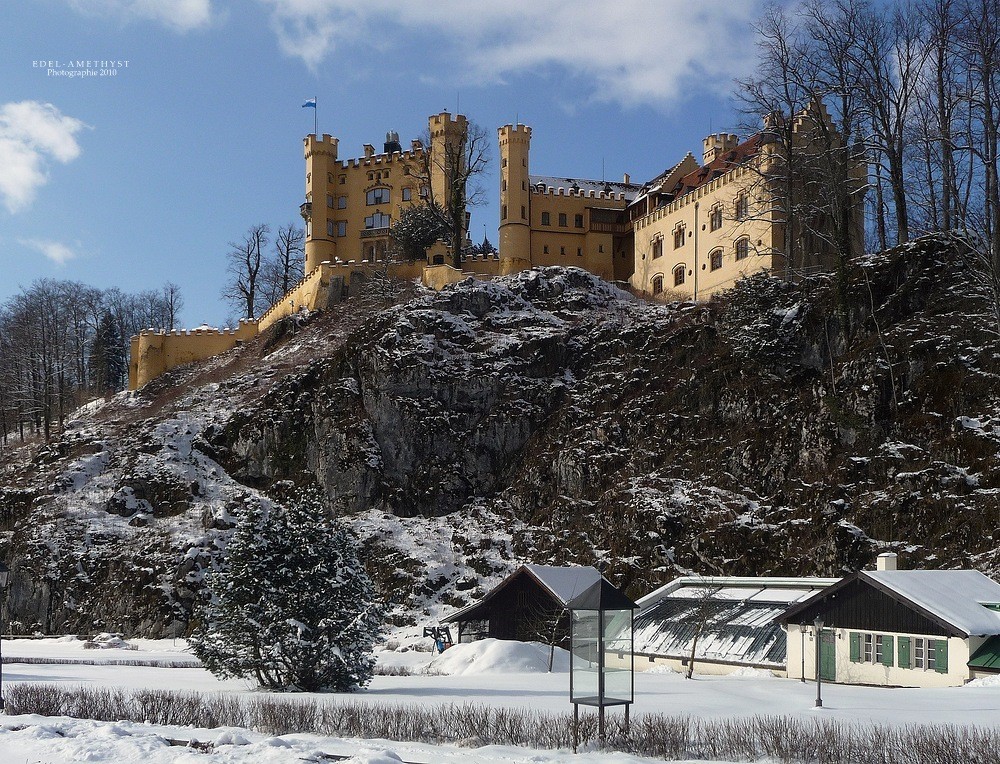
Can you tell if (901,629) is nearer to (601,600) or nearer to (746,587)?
(746,587)

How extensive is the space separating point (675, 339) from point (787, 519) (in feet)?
47.8

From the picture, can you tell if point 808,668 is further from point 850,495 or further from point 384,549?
point 384,549

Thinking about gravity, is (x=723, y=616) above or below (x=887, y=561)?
below

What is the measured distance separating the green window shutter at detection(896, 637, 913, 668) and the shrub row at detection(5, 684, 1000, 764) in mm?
13219

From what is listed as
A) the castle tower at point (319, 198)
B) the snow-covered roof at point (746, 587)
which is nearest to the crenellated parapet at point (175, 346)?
the castle tower at point (319, 198)

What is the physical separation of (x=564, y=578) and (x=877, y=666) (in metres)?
13.1

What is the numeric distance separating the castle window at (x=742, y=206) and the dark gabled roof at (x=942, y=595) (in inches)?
1124

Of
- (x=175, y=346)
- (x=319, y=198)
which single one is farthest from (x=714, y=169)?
(x=175, y=346)

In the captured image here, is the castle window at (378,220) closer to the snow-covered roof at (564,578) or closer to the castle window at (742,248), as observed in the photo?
the castle window at (742,248)

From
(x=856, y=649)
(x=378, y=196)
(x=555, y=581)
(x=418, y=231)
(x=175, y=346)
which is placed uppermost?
(x=378, y=196)

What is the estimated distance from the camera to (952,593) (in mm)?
33031

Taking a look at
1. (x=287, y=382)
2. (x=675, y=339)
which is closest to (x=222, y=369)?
(x=287, y=382)

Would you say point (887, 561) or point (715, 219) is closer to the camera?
point (887, 561)

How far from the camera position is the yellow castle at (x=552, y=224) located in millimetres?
59125
